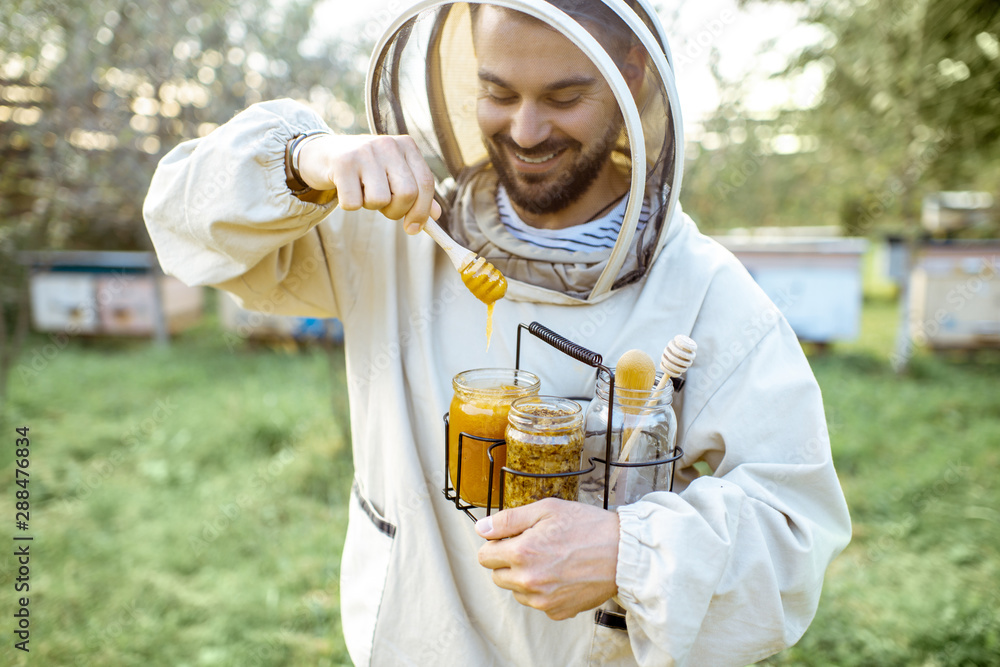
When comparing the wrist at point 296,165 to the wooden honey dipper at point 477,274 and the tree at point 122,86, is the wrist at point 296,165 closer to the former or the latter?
the wooden honey dipper at point 477,274

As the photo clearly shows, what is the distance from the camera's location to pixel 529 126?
1.22 meters

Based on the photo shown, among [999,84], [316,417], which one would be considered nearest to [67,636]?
[316,417]

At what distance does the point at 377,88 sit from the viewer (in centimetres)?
135

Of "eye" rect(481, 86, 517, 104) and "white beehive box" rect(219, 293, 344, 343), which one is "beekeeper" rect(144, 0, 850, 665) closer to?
"eye" rect(481, 86, 517, 104)

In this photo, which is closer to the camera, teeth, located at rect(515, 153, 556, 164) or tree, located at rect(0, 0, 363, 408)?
teeth, located at rect(515, 153, 556, 164)

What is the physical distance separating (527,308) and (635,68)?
1.72 feet

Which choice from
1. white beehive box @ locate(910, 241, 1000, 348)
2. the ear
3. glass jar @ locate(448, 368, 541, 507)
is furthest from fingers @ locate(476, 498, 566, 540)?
white beehive box @ locate(910, 241, 1000, 348)

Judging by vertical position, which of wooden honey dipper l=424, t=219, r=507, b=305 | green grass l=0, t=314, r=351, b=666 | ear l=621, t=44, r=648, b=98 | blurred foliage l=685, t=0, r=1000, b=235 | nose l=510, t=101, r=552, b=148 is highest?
blurred foliage l=685, t=0, r=1000, b=235

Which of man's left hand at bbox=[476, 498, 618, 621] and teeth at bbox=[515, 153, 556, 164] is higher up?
teeth at bbox=[515, 153, 556, 164]

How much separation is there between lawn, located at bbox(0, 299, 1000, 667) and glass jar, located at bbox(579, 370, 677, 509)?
241 cm

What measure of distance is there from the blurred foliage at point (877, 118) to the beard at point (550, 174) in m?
3.14

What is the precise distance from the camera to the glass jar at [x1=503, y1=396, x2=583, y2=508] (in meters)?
1.07

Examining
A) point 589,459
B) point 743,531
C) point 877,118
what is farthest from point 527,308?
point 877,118

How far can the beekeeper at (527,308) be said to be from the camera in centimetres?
107
